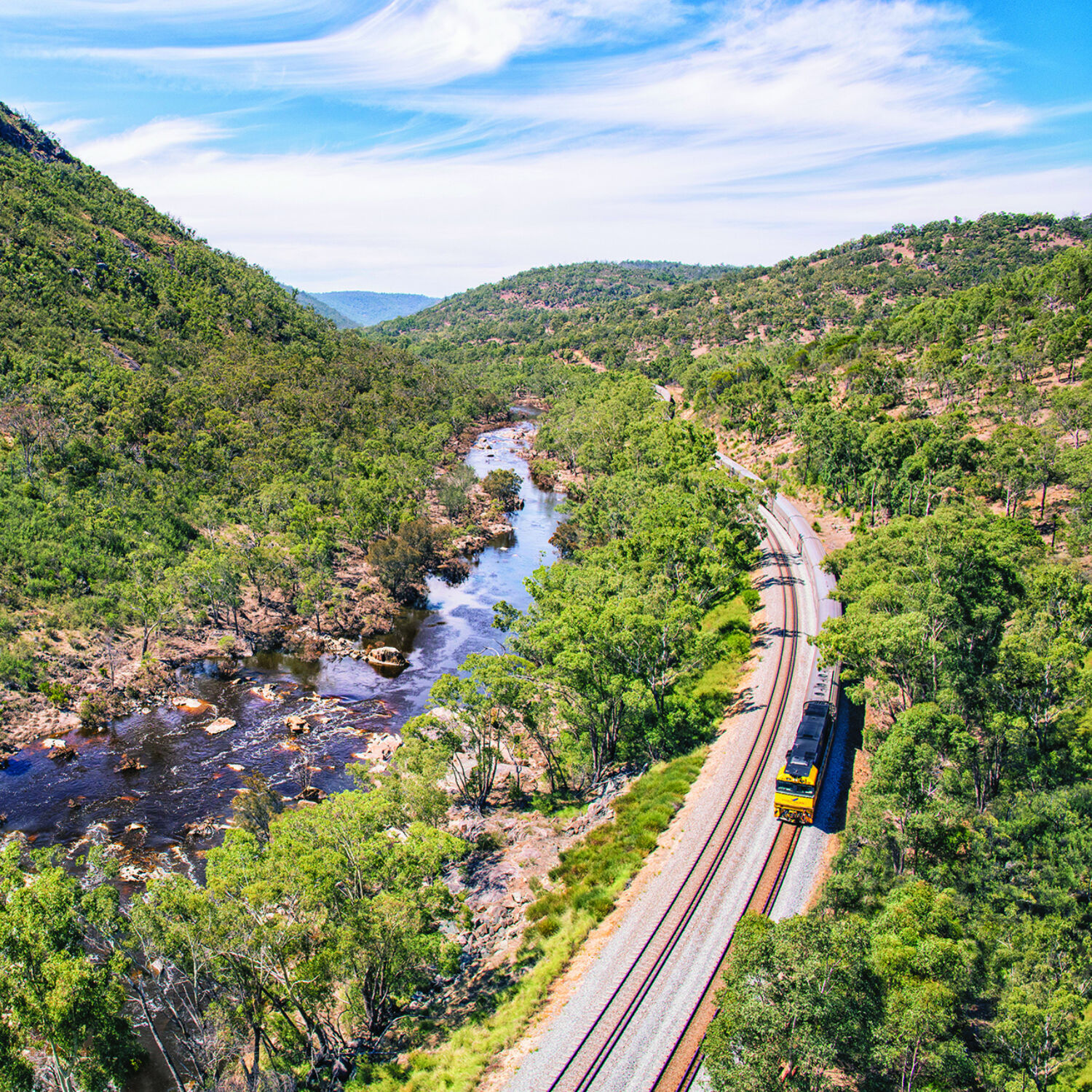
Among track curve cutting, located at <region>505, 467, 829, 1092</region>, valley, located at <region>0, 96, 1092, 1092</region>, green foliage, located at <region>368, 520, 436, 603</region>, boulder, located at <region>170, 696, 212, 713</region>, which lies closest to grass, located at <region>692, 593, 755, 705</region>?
valley, located at <region>0, 96, 1092, 1092</region>

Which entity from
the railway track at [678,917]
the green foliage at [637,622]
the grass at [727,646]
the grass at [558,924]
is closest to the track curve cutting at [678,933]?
the railway track at [678,917]

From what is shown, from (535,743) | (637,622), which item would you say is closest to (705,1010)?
(637,622)

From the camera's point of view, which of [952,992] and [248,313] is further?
[248,313]

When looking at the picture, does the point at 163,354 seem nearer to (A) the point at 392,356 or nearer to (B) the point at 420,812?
(A) the point at 392,356

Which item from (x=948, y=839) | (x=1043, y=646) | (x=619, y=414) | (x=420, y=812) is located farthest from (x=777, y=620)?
(x=619, y=414)

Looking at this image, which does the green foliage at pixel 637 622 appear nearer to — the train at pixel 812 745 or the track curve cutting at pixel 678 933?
the track curve cutting at pixel 678 933

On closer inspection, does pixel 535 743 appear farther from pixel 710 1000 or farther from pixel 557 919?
pixel 710 1000
